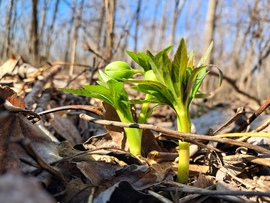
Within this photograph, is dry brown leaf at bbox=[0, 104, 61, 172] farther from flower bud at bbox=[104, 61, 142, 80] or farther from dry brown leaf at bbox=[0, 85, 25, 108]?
flower bud at bbox=[104, 61, 142, 80]

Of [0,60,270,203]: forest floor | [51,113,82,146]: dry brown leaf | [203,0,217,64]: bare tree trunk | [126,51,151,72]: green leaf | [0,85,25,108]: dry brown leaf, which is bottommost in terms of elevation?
[51,113,82,146]: dry brown leaf

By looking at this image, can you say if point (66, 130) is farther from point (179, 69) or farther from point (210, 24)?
point (210, 24)

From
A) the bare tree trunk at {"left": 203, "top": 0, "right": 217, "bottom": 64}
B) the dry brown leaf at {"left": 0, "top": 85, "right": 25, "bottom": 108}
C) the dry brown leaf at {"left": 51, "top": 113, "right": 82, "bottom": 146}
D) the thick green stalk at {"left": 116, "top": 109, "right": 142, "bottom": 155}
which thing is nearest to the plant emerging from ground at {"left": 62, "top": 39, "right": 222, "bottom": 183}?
the thick green stalk at {"left": 116, "top": 109, "right": 142, "bottom": 155}

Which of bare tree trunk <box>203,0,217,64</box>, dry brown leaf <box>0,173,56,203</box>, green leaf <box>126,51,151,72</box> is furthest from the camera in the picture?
bare tree trunk <box>203,0,217,64</box>

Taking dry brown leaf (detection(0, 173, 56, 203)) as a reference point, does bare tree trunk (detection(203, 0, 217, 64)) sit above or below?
above

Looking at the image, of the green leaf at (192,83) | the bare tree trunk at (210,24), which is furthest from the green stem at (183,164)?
the bare tree trunk at (210,24)

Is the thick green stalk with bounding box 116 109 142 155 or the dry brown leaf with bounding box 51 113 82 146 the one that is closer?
A: the thick green stalk with bounding box 116 109 142 155

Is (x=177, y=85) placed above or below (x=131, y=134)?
above

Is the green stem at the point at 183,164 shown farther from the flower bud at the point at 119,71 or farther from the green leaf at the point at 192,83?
the flower bud at the point at 119,71

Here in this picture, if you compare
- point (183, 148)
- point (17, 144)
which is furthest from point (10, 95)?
point (183, 148)
